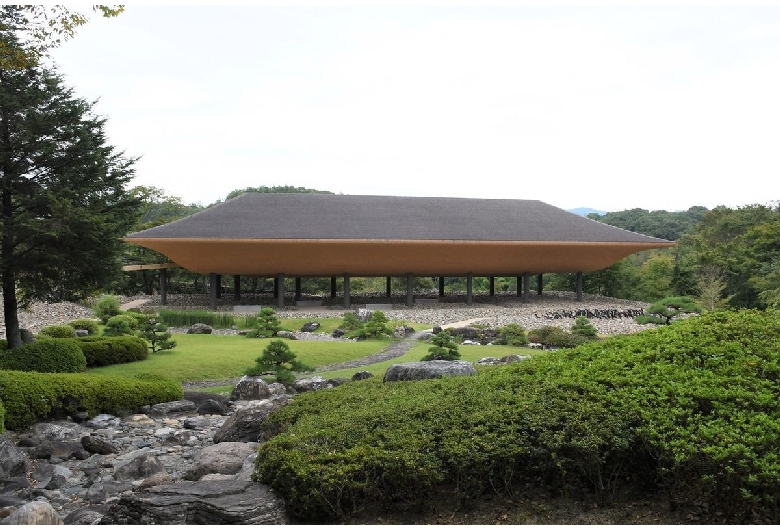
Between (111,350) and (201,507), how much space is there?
944 cm

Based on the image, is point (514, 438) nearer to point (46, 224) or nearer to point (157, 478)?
point (157, 478)

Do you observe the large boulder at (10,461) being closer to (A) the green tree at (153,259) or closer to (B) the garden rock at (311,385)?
(B) the garden rock at (311,385)

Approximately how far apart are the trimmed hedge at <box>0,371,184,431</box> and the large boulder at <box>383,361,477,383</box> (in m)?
4.13

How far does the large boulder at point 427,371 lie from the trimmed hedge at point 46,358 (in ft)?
21.6

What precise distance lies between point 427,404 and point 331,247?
19.1m

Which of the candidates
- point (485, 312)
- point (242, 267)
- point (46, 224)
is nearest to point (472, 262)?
point (485, 312)

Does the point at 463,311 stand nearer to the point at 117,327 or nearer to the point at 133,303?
the point at 117,327

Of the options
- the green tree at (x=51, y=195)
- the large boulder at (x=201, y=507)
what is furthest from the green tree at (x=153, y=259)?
the large boulder at (x=201, y=507)

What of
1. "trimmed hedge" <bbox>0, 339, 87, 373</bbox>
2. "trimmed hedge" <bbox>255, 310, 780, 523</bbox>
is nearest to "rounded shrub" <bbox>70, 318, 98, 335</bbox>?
"trimmed hedge" <bbox>0, 339, 87, 373</bbox>

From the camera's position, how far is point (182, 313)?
2056 cm

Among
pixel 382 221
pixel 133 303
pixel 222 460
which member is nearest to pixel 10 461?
pixel 222 460

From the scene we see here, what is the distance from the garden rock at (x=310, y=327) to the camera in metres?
18.9

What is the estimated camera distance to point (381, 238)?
77.6 ft

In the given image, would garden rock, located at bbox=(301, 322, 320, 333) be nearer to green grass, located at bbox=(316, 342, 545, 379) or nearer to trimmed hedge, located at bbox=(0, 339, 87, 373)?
green grass, located at bbox=(316, 342, 545, 379)
